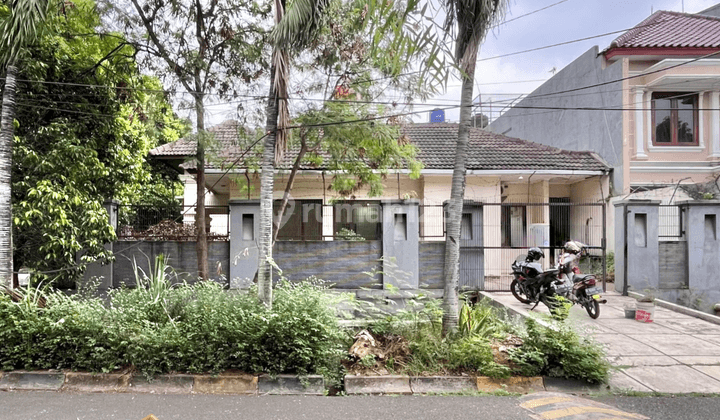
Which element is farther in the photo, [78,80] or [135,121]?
[135,121]

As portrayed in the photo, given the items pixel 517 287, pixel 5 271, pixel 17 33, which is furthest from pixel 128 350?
pixel 517 287

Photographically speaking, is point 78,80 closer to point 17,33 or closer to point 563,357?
point 17,33

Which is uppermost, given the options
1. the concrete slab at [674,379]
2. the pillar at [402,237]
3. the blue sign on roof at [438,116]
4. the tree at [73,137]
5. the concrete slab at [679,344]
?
the blue sign on roof at [438,116]

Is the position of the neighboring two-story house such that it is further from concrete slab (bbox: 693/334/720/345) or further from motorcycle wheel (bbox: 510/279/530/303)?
concrete slab (bbox: 693/334/720/345)

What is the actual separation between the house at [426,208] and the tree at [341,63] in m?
1.29

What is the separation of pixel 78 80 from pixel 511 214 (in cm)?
1117

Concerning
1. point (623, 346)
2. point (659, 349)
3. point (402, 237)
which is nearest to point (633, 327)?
point (659, 349)

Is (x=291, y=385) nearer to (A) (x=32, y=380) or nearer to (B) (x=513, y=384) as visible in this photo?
(B) (x=513, y=384)

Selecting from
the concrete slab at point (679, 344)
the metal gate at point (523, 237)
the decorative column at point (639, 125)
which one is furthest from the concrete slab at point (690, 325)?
the decorative column at point (639, 125)

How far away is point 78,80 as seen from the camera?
27.6ft

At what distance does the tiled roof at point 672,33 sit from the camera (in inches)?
531

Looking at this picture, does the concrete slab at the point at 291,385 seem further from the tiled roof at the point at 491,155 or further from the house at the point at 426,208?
the tiled roof at the point at 491,155

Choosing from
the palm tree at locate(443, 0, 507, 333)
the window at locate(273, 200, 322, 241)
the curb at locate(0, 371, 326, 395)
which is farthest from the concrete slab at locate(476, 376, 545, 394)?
the window at locate(273, 200, 322, 241)

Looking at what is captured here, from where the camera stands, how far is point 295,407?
460 cm
